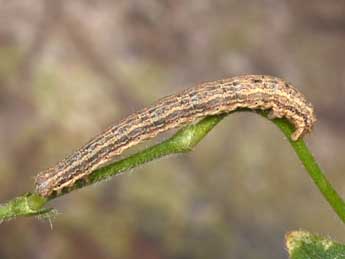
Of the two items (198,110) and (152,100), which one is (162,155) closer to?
(198,110)

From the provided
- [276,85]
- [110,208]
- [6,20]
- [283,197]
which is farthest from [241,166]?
[276,85]

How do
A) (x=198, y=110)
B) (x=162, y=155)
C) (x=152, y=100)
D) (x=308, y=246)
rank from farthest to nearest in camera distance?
1. (x=152, y=100)
2. (x=198, y=110)
3. (x=308, y=246)
4. (x=162, y=155)

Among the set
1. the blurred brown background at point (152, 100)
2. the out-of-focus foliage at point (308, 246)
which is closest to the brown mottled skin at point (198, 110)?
the out-of-focus foliage at point (308, 246)

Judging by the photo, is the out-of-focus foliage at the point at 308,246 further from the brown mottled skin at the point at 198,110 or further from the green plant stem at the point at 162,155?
the brown mottled skin at the point at 198,110

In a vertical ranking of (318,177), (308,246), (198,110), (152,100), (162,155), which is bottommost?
(308,246)

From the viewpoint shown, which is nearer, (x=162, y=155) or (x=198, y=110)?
(x=162, y=155)

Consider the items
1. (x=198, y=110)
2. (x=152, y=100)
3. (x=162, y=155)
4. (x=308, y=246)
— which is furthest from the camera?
(x=152, y=100)

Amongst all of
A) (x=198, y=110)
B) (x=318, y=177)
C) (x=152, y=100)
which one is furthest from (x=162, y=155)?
(x=152, y=100)

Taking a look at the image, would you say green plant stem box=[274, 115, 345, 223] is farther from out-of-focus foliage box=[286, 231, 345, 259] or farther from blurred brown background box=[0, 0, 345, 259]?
blurred brown background box=[0, 0, 345, 259]
